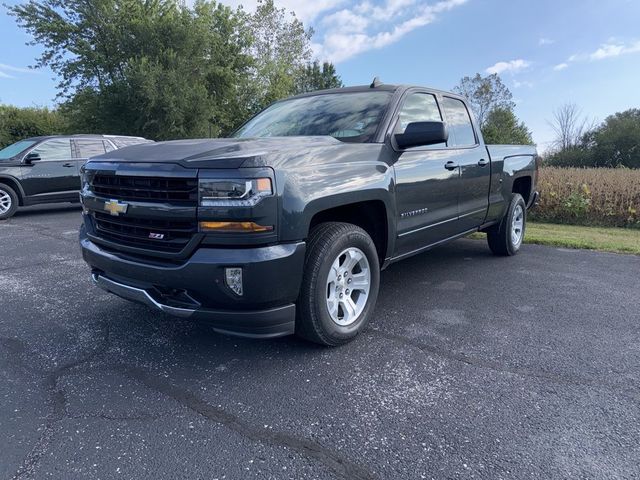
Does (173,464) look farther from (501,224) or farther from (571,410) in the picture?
(501,224)

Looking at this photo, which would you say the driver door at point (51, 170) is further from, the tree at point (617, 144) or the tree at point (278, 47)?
the tree at point (617, 144)

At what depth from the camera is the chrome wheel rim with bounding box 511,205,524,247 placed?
608cm

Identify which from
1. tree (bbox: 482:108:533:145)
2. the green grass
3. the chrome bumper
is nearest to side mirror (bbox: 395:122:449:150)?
the chrome bumper

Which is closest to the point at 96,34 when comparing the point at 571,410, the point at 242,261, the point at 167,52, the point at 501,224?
the point at 167,52

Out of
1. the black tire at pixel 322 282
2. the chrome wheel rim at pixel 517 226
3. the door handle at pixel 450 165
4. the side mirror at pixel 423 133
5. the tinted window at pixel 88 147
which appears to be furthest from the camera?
the tinted window at pixel 88 147

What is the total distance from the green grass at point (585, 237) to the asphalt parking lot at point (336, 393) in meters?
2.80

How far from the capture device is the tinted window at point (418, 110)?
3871 mm

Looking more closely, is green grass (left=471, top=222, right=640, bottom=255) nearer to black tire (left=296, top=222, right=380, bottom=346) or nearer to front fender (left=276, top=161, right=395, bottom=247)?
front fender (left=276, top=161, right=395, bottom=247)

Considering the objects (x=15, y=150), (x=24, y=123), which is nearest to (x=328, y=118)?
(x=15, y=150)

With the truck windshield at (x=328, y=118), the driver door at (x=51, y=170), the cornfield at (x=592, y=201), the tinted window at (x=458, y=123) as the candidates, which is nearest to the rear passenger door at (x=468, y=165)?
the tinted window at (x=458, y=123)

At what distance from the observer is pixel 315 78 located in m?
46.6

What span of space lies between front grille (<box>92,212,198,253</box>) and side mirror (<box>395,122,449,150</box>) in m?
1.76

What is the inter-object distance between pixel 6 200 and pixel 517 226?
1018cm

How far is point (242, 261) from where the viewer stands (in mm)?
2523
